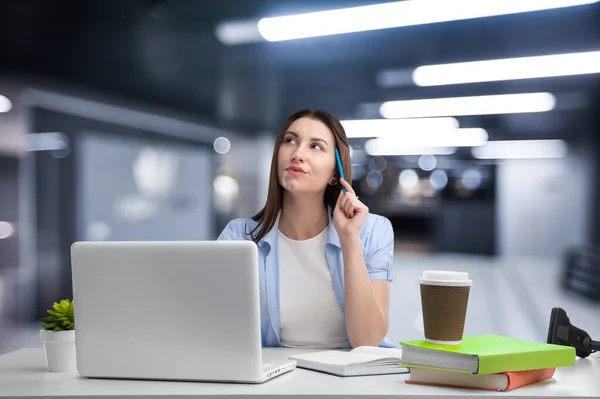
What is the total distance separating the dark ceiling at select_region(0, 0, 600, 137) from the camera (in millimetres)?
4117

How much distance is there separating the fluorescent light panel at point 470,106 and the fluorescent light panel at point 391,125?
1.7 inches

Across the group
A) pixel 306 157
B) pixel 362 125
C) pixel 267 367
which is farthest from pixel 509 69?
pixel 267 367

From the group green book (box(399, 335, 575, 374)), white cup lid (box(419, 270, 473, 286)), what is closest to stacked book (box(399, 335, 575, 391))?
green book (box(399, 335, 575, 374))

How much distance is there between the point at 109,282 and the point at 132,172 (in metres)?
3.67

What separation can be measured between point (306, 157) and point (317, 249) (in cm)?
32

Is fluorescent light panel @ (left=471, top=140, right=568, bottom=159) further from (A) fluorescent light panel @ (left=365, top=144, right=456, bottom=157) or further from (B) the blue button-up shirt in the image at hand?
(B) the blue button-up shirt

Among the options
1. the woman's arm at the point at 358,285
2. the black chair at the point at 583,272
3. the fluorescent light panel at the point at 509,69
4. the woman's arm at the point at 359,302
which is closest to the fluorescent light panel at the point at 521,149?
the fluorescent light panel at the point at 509,69

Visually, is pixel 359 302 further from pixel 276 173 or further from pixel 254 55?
pixel 254 55

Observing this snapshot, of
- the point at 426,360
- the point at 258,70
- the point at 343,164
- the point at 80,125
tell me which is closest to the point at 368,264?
the point at 343,164

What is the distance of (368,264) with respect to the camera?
2.06 m

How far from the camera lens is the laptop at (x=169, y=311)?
1224 mm

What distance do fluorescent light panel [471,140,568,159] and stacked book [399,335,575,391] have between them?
10.2 ft

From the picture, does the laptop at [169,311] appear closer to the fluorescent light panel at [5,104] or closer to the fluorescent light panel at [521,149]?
the fluorescent light panel at [521,149]

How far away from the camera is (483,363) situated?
117cm
